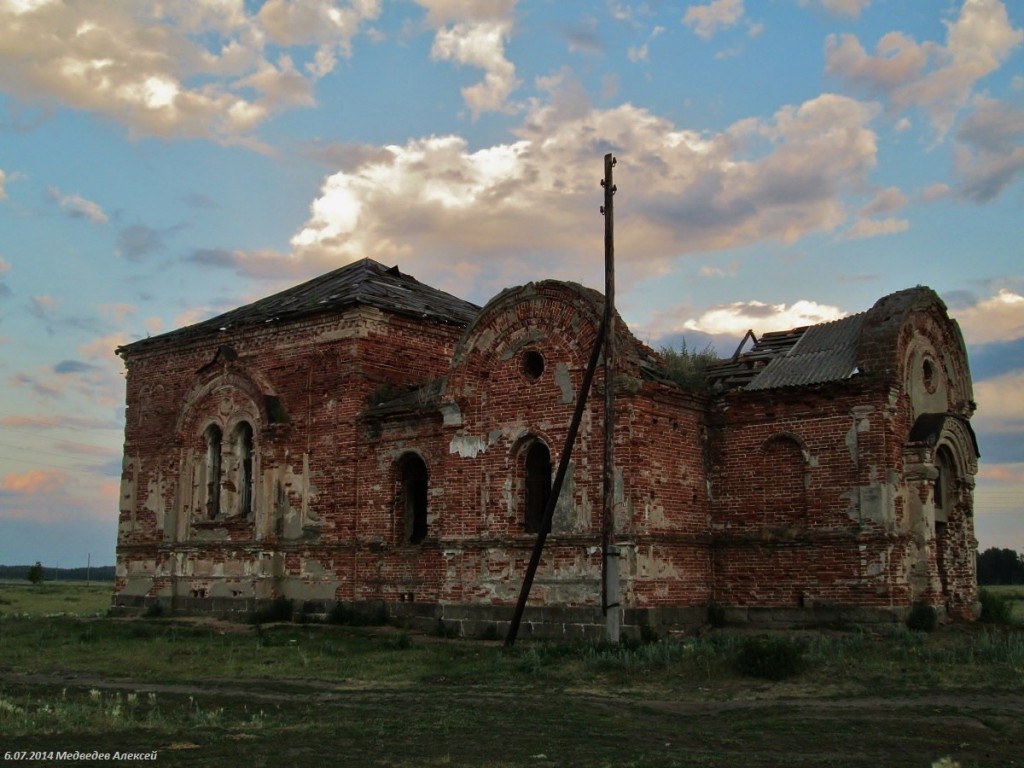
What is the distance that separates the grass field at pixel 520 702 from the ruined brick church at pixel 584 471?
52.1 inches

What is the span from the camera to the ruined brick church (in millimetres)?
18594

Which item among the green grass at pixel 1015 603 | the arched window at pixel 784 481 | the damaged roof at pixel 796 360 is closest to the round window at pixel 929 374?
the damaged roof at pixel 796 360

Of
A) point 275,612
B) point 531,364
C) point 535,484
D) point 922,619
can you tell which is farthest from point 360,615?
point 922,619

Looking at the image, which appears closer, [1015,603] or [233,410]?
[233,410]

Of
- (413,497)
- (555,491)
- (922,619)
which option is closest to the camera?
(555,491)

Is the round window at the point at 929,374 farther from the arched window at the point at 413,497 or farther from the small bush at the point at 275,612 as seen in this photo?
the small bush at the point at 275,612

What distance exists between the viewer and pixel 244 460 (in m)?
25.6

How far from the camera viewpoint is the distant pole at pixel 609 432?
16781 mm


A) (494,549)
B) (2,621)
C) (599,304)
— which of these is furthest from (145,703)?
(2,621)

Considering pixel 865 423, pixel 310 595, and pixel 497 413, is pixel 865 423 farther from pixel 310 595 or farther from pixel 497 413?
pixel 310 595

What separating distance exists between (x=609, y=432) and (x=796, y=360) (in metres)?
5.07

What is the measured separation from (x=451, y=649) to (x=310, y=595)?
6.18 m

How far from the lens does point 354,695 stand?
1409 centimetres

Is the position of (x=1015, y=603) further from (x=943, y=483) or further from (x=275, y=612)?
(x=275, y=612)
